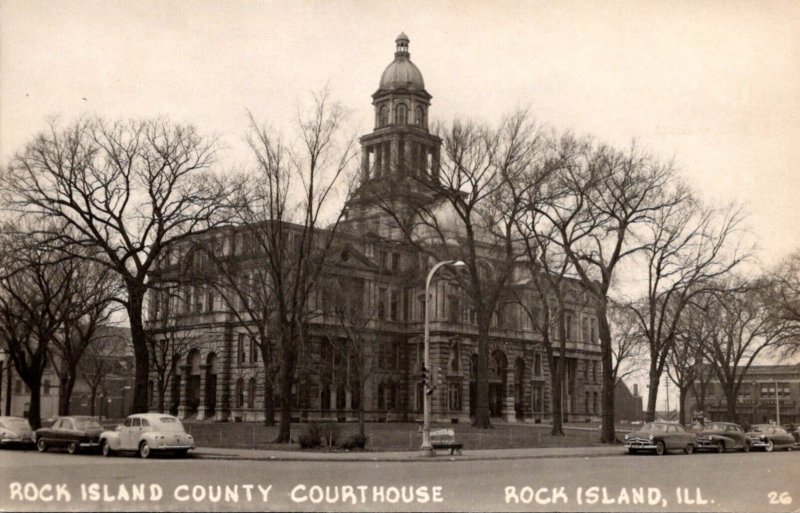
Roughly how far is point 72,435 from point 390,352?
154 feet

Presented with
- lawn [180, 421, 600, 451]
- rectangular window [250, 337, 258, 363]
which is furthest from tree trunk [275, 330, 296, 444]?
rectangular window [250, 337, 258, 363]

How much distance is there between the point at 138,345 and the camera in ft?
132

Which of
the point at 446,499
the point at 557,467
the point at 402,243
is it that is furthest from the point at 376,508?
the point at 402,243

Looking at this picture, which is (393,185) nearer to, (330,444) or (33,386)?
(330,444)

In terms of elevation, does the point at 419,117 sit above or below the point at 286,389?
above

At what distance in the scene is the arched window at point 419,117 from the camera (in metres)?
80.2

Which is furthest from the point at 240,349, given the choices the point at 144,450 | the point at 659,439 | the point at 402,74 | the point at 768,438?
the point at 768,438

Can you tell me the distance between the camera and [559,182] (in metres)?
43.8

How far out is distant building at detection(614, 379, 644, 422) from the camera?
117m

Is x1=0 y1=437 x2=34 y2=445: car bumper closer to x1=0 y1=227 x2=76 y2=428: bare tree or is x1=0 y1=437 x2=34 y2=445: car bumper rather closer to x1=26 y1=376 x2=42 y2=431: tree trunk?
x1=0 y1=227 x2=76 y2=428: bare tree

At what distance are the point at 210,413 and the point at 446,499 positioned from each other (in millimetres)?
58741

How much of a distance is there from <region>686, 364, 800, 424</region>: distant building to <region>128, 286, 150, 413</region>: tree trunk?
64.6m

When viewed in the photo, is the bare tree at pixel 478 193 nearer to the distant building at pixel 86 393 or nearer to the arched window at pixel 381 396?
the arched window at pixel 381 396

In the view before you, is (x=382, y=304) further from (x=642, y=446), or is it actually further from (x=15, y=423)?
(x=15, y=423)
